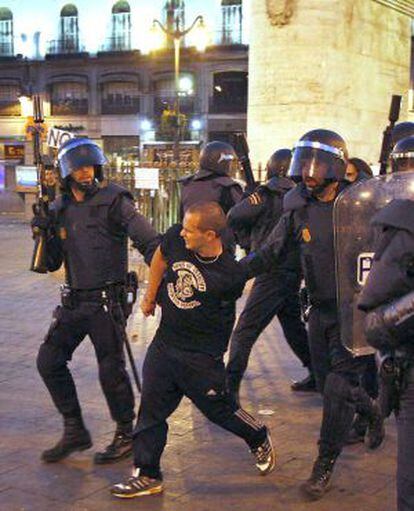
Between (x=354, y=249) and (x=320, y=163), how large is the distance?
1.99 ft

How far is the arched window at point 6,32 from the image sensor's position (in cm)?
4823

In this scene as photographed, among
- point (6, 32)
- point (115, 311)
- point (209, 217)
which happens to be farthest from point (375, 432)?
point (6, 32)

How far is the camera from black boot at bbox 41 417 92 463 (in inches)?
185

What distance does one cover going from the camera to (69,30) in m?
47.0

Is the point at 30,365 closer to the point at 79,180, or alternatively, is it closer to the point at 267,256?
the point at 79,180

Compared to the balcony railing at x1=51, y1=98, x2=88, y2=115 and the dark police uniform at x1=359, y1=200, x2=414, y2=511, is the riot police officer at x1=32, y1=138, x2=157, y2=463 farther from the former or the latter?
the balcony railing at x1=51, y1=98, x2=88, y2=115

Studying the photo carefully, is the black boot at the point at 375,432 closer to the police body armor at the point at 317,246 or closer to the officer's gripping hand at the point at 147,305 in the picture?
the police body armor at the point at 317,246

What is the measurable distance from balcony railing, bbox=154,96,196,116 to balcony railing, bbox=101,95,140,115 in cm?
117

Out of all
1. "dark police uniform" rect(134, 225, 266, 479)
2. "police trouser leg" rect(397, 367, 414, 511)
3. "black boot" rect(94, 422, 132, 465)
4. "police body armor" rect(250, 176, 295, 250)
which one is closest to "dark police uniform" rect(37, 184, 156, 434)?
"black boot" rect(94, 422, 132, 465)

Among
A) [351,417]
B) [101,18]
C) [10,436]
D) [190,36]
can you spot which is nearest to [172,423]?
[10,436]

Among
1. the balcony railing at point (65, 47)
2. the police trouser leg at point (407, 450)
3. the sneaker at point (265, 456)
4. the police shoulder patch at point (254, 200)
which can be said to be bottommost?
the sneaker at point (265, 456)

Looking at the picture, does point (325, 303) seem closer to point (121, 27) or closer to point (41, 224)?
point (41, 224)

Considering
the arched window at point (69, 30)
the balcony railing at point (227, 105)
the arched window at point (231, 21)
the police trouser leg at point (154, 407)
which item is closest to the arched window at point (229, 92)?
the balcony railing at point (227, 105)

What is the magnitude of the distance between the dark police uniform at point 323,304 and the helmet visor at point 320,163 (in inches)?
5.5
